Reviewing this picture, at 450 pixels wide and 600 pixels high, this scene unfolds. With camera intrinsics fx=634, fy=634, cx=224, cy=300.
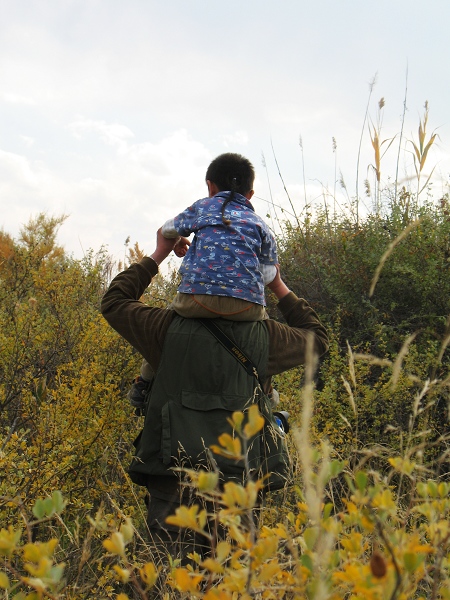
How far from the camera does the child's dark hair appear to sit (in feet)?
9.00

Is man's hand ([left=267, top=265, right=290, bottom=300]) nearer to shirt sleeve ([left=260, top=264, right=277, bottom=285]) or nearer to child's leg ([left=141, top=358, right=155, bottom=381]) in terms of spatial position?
shirt sleeve ([left=260, top=264, right=277, bottom=285])

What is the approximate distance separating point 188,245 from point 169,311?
39 centimetres

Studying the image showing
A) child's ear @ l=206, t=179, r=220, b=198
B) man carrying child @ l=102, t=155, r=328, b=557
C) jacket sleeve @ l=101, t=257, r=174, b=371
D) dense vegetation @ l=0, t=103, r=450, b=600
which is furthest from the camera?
child's ear @ l=206, t=179, r=220, b=198

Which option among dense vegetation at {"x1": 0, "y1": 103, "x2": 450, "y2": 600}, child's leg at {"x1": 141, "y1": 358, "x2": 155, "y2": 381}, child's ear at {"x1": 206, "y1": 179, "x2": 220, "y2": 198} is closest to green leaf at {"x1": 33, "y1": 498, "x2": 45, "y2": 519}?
dense vegetation at {"x1": 0, "y1": 103, "x2": 450, "y2": 600}

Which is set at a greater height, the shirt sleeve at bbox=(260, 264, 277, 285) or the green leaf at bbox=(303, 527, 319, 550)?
the shirt sleeve at bbox=(260, 264, 277, 285)

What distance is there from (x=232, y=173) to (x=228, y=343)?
0.76 metres

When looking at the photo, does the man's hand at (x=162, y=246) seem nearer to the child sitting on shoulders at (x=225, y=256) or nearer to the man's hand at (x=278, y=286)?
the child sitting on shoulders at (x=225, y=256)

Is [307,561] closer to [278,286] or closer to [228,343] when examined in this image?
[228,343]

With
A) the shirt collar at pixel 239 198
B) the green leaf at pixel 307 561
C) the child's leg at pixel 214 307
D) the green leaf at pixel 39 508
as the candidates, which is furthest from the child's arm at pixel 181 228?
the green leaf at pixel 307 561

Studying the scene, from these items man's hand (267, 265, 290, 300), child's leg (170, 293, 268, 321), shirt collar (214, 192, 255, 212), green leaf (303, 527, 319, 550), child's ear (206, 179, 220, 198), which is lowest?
green leaf (303, 527, 319, 550)

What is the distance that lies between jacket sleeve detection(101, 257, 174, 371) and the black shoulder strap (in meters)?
0.17

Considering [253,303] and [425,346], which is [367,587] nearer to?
[253,303]

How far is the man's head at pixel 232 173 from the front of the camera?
2.75 metres

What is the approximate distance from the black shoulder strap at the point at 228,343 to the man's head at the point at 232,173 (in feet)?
2.02
